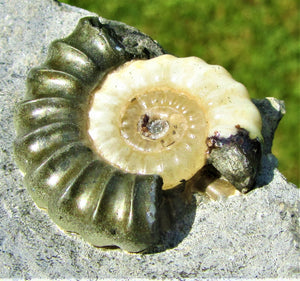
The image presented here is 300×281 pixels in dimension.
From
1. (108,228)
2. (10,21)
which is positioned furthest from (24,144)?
(10,21)

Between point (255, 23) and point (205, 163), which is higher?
point (205, 163)

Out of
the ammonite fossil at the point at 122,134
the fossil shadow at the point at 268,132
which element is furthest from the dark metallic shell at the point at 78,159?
the fossil shadow at the point at 268,132

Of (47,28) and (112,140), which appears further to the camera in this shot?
(47,28)

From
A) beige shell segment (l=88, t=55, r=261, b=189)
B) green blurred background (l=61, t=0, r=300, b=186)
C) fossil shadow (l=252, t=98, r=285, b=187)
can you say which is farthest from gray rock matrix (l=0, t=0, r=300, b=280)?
green blurred background (l=61, t=0, r=300, b=186)

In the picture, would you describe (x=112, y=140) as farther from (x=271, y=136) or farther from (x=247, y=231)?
(x=271, y=136)

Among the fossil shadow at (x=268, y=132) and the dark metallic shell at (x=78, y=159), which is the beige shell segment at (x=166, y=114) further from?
the fossil shadow at (x=268, y=132)

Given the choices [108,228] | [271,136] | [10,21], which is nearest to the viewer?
[108,228]

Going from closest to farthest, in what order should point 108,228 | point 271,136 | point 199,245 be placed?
point 108,228 < point 199,245 < point 271,136
